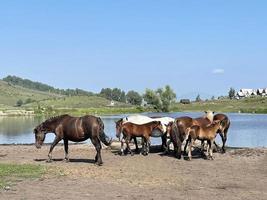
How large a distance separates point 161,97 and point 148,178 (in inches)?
4029

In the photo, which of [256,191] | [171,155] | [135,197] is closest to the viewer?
[135,197]

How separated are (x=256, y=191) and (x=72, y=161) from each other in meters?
8.90

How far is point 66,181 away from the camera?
46.0ft

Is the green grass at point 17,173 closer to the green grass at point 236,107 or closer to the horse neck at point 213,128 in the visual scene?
the horse neck at point 213,128

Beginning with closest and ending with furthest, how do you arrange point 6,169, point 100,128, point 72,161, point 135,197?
point 135,197 → point 6,169 → point 100,128 → point 72,161

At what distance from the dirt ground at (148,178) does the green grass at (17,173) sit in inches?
13.4

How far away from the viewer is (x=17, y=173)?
15523 mm

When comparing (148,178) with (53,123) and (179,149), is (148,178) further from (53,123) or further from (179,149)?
(53,123)

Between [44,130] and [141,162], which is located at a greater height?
[44,130]

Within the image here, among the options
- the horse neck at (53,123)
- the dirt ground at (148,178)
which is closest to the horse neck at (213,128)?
the dirt ground at (148,178)

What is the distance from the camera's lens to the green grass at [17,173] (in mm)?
14028

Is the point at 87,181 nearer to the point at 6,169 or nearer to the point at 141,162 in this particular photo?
the point at 6,169

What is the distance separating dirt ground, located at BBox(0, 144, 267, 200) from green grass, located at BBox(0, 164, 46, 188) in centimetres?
34

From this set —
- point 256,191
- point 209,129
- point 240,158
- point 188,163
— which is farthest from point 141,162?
point 256,191
